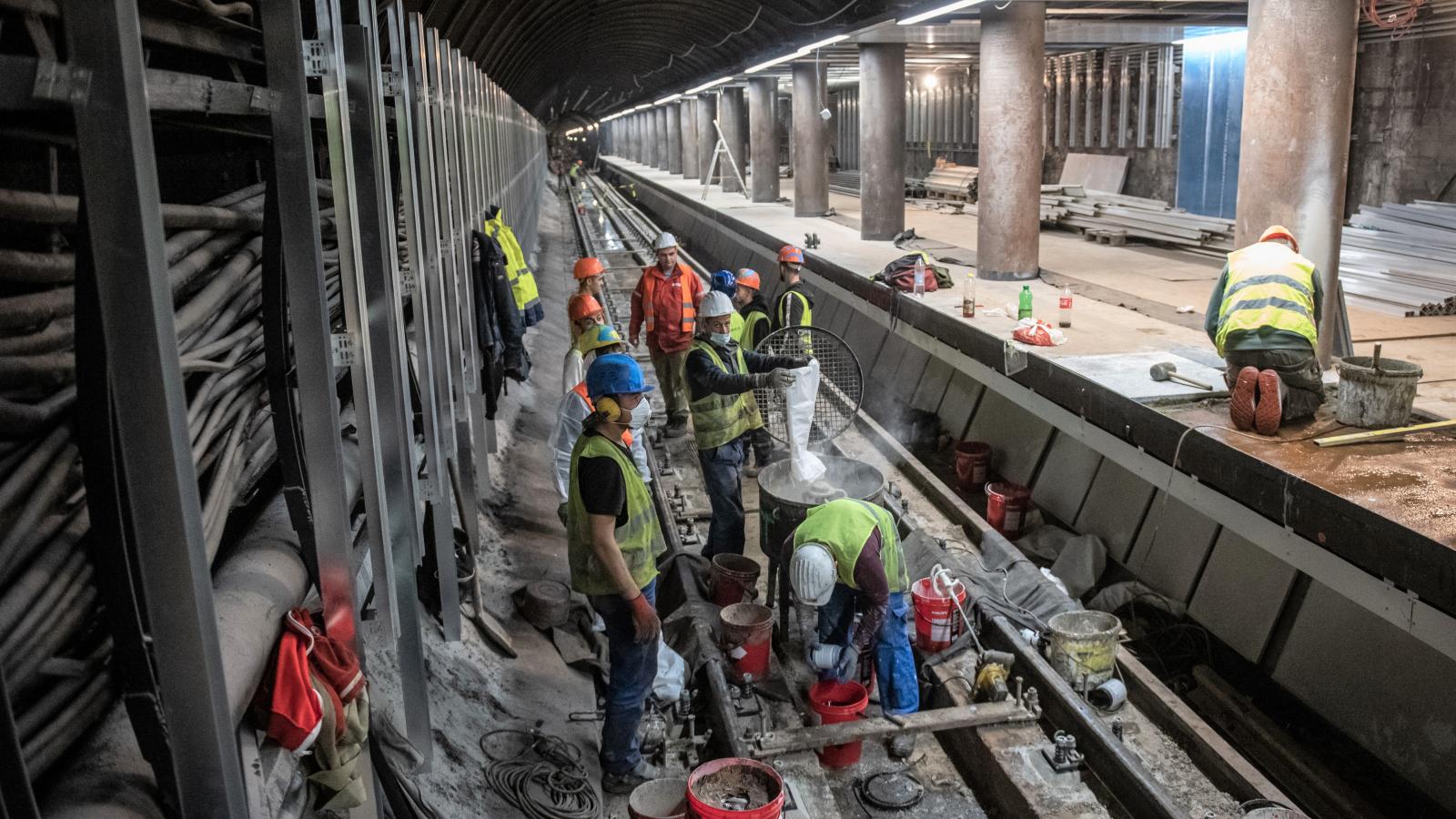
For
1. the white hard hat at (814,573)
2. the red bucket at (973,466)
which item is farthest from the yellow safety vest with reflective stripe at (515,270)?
Result: the white hard hat at (814,573)

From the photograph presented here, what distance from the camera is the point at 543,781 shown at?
5012mm

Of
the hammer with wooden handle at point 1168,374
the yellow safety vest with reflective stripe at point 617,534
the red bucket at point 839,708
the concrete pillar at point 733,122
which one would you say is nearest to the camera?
the yellow safety vest with reflective stripe at point 617,534

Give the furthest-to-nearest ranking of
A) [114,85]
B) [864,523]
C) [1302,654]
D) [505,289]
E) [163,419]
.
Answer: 1. [505,289]
2. [1302,654]
3. [864,523]
4. [163,419]
5. [114,85]

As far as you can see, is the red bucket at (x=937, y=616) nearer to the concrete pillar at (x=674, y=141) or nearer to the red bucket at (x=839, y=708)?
the red bucket at (x=839, y=708)

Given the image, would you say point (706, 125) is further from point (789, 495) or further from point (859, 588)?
point (859, 588)

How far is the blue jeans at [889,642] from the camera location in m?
5.45

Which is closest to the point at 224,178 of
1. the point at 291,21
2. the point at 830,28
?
the point at 291,21

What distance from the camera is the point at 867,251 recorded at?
16.9m

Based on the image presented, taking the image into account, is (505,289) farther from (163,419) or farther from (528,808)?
(163,419)

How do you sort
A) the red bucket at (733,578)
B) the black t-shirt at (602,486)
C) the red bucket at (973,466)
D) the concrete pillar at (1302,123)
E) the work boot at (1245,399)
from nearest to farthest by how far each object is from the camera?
the black t-shirt at (602,486) < the work boot at (1245,399) < the red bucket at (733,578) < the concrete pillar at (1302,123) < the red bucket at (973,466)

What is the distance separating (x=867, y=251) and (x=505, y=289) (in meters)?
9.10

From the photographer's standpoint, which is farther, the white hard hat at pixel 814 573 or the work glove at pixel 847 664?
the work glove at pixel 847 664

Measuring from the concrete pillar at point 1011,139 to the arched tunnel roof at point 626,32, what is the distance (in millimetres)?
2031

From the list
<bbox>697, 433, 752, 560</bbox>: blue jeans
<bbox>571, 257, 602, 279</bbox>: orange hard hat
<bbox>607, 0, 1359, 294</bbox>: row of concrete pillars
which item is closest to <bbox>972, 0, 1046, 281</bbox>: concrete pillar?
<bbox>607, 0, 1359, 294</bbox>: row of concrete pillars
